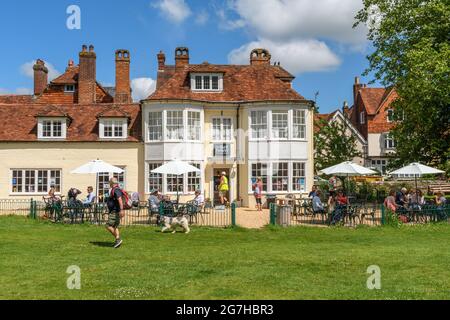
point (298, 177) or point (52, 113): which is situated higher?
point (52, 113)

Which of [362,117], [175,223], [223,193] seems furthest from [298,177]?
[362,117]

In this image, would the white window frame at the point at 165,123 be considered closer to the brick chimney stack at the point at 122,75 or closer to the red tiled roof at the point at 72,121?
the red tiled roof at the point at 72,121

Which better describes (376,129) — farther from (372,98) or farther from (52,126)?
(52,126)

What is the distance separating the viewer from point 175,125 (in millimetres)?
29234

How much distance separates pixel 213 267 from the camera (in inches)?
443

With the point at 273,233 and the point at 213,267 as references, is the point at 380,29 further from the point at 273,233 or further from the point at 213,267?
the point at 213,267

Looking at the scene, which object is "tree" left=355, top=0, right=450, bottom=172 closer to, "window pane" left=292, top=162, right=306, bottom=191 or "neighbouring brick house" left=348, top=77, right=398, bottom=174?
"window pane" left=292, top=162, right=306, bottom=191

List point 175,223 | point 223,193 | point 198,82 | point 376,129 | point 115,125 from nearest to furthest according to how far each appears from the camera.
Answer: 1. point 175,223
2. point 223,193
3. point 115,125
4. point 198,82
5. point 376,129

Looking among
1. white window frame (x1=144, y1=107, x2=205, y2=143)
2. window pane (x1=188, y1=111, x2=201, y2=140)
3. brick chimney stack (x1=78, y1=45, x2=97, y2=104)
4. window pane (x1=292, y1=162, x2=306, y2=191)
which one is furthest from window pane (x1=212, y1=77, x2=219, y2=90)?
brick chimney stack (x1=78, y1=45, x2=97, y2=104)

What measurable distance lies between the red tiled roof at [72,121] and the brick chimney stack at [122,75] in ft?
9.33

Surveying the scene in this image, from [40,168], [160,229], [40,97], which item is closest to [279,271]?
[160,229]

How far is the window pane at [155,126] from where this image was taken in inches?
1156

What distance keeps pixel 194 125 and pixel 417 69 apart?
1341 cm

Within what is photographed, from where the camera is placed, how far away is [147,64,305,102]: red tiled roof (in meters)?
29.8
